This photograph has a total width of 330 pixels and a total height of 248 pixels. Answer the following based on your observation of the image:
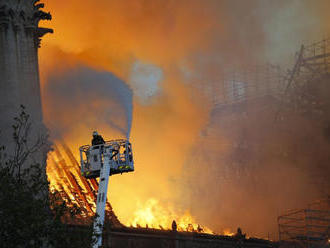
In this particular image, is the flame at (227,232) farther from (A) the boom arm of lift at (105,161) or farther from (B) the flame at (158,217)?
(A) the boom arm of lift at (105,161)

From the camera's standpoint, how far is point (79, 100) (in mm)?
40250

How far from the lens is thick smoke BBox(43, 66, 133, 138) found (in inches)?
1540

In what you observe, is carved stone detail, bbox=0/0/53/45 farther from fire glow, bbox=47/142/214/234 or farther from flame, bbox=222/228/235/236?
flame, bbox=222/228/235/236

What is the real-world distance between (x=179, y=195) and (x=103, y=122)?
15045 millimetres

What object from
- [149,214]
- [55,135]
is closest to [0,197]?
[55,135]

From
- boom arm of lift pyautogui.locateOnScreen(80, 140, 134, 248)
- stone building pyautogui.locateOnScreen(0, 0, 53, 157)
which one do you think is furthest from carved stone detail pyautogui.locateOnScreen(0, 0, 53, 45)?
boom arm of lift pyautogui.locateOnScreen(80, 140, 134, 248)

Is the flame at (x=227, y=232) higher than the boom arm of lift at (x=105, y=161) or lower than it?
higher

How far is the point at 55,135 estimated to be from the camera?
38.5 m

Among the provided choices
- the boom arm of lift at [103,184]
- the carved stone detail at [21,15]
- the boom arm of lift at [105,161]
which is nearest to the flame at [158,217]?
the carved stone detail at [21,15]

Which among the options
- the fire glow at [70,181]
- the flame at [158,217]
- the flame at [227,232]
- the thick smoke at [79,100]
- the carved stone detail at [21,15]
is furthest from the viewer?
the flame at [227,232]

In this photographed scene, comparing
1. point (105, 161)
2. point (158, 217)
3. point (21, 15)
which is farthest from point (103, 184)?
point (158, 217)

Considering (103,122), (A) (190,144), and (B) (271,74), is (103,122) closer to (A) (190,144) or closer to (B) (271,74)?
(A) (190,144)

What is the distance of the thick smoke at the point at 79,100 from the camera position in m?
39.1

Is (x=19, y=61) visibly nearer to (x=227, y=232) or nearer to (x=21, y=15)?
(x=21, y=15)
